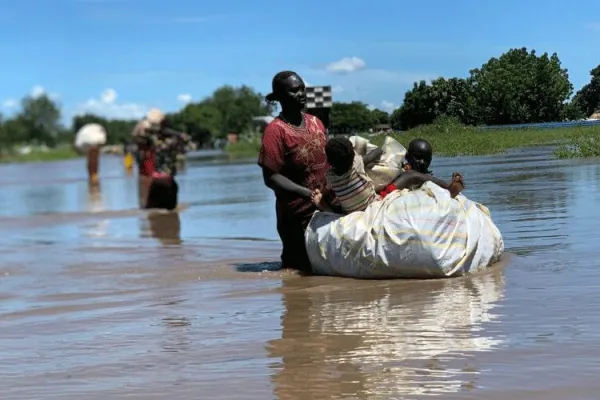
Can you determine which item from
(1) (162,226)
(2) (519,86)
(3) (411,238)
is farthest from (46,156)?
(3) (411,238)

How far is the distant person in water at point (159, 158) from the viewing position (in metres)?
12.8

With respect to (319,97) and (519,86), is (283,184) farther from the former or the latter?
(519,86)

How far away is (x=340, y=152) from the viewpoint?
5.59 m

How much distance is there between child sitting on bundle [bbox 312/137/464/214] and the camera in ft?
18.5

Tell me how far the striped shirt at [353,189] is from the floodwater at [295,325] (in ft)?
1.73

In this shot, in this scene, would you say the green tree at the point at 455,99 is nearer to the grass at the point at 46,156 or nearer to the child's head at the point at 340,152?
the child's head at the point at 340,152

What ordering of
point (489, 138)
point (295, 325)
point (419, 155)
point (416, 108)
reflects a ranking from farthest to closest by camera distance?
1. point (489, 138)
2. point (416, 108)
3. point (419, 155)
4. point (295, 325)

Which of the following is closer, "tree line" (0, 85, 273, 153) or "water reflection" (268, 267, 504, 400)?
"water reflection" (268, 267, 504, 400)

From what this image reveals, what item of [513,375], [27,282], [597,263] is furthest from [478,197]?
[513,375]

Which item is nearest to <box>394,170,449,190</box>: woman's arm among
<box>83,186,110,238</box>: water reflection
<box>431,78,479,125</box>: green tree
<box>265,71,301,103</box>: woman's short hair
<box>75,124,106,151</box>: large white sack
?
<box>265,71,301,103</box>: woman's short hair

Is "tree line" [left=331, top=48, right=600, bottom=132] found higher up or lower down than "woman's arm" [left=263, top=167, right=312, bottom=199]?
higher up

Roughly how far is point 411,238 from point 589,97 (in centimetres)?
374

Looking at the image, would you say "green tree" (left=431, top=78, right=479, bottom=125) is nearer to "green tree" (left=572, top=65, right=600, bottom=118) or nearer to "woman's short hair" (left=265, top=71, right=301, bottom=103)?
"green tree" (left=572, top=65, right=600, bottom=118)

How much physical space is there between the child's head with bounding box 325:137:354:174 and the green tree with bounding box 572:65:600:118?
3.45 m
